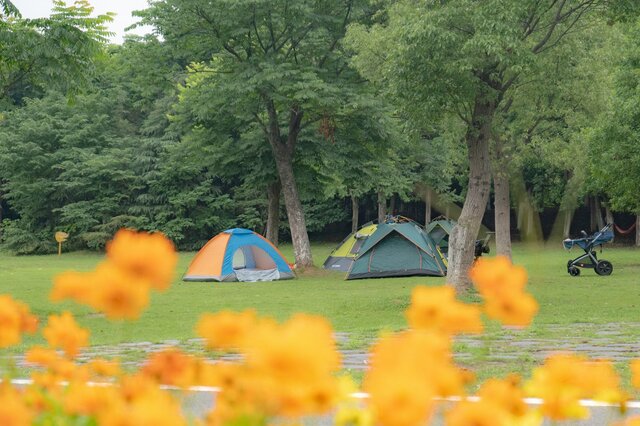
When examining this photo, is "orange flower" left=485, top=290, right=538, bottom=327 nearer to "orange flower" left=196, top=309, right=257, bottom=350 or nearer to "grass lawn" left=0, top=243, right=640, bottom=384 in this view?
"orange flower" left=196, top=309, right=257, bottom=350

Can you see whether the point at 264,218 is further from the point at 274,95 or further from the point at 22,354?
the point at 22,354

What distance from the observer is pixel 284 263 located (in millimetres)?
22141

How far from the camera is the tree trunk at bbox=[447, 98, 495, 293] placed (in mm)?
15141

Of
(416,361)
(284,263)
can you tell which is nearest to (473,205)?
(284,263)

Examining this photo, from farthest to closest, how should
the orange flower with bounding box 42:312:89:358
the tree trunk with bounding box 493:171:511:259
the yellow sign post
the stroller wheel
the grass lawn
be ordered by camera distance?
the yellow sign post < the tree trunk with bounding box 493:171:511:259 < the stroller wheel < the grass lawn < the orange flower with bounding box 42:312:89:358

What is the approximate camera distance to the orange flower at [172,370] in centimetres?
168

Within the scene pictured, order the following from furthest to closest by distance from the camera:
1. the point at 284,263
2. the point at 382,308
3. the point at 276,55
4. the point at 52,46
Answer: the point at 276,55 < the point at 284,263 < the point at 382,308 < the point at 52,46

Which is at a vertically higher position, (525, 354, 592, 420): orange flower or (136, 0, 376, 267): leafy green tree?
(136, 0, 376, 267): leafy green tree

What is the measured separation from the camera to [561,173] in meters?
38.1

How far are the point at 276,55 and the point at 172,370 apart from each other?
21.1 meters

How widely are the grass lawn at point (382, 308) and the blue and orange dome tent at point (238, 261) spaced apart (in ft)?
2.64

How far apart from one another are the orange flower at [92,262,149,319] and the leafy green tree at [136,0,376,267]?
19.5 m

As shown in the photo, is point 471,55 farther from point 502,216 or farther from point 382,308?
point 502,216

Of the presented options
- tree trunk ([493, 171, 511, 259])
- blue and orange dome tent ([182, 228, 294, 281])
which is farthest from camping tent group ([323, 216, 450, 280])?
tree trunk ([493, 171, 511, 259])
